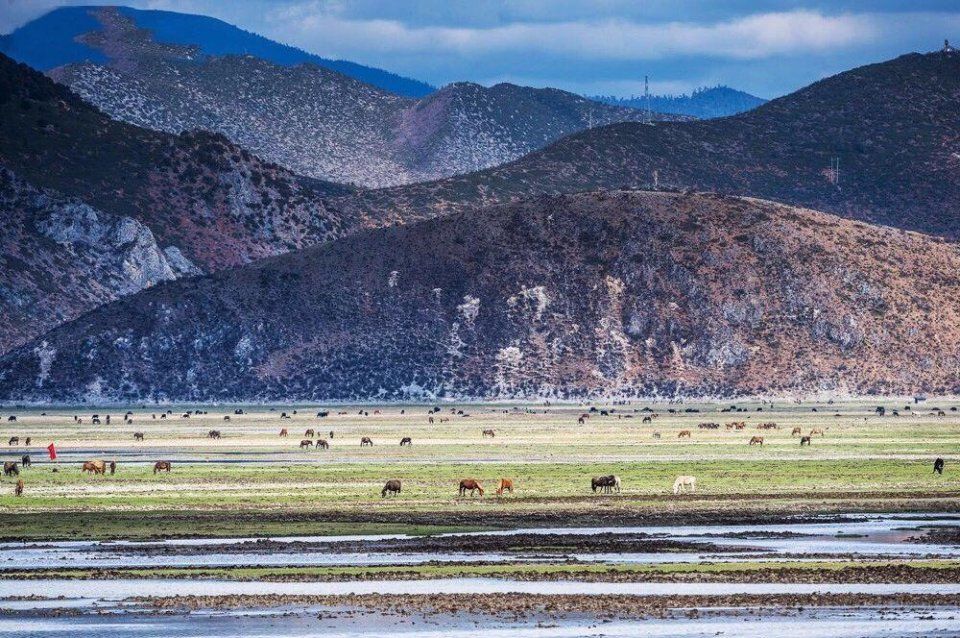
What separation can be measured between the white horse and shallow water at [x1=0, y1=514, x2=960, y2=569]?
12784 mm

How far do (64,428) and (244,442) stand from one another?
1049 inches

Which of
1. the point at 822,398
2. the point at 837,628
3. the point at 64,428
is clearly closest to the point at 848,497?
the point at 837,628

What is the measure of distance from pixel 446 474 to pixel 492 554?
98.4ft

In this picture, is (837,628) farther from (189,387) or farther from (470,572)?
(189,387)

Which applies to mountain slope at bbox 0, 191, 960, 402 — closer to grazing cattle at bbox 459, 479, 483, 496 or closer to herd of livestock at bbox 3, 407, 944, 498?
herd of livestock at bbox 3, 407, 944, 498

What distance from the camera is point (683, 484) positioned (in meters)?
66.7

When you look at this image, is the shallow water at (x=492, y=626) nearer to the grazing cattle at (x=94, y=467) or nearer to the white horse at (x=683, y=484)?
the white horse at (x=683, y=484)

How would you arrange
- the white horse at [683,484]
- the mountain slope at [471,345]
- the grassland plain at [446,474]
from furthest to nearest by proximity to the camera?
the mountain slope at [471,345] < the white horse at [683,484] < the grassland plain at [446,474]

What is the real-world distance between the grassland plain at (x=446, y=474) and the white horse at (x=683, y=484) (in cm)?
47

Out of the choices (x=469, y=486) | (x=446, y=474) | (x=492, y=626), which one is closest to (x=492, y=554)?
(x=492, y=626)

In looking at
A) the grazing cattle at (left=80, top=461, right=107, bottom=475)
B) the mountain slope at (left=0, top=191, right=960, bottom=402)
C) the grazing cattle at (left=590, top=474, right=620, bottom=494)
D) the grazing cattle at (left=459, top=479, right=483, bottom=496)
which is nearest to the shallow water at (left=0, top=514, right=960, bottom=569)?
the grazing cattle at (left=459, top=479, right=483, bottom=496)

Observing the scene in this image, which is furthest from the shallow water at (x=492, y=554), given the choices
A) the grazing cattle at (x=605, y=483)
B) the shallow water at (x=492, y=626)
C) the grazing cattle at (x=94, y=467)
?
the grazing cattle at (x=94, y=467)

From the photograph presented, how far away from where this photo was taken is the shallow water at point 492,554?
43469mm

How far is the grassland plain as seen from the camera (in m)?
55.3
